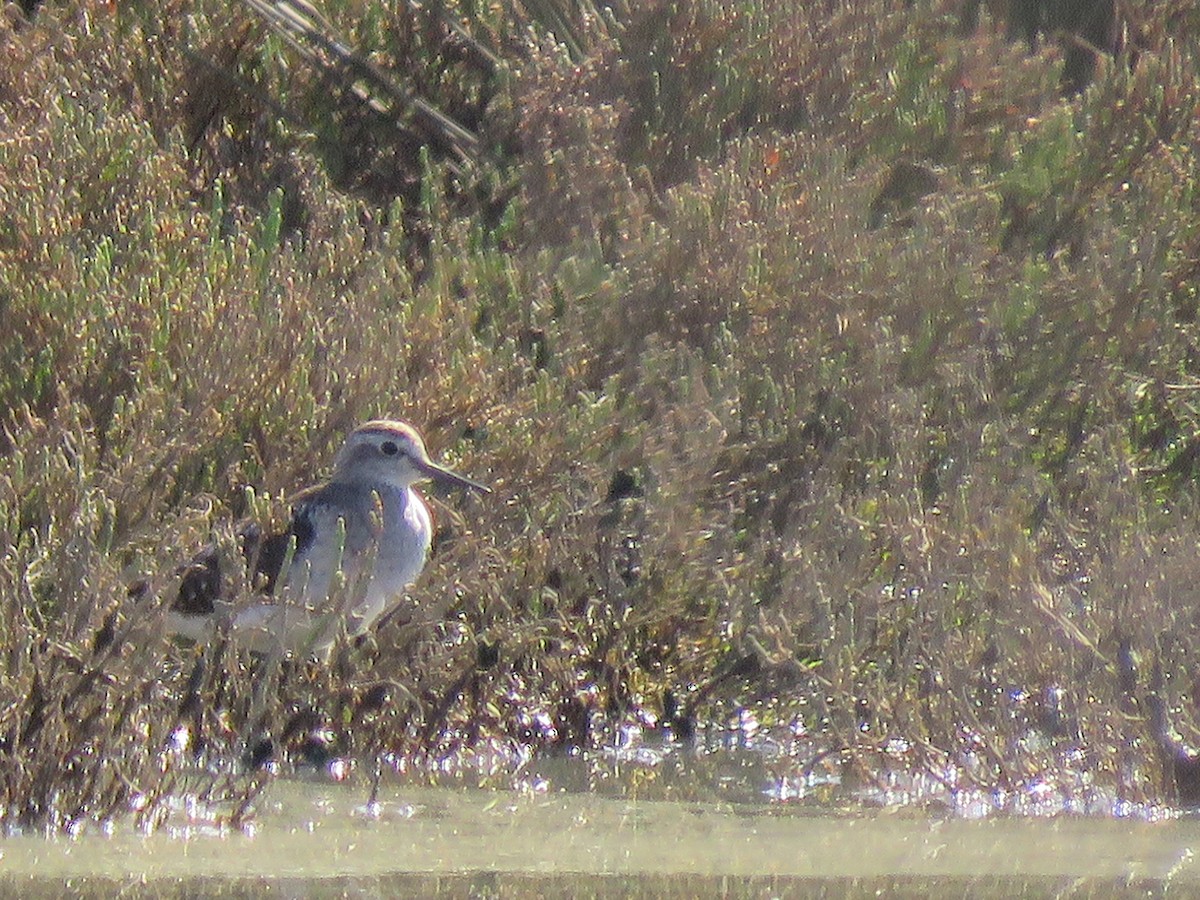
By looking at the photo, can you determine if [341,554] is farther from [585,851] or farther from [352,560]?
[585,851]

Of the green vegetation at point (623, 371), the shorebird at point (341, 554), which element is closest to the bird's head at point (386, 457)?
the shorebird at point (341, 554)

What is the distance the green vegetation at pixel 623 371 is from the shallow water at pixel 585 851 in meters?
0.21

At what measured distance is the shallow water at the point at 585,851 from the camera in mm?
4648

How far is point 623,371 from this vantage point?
652 cm

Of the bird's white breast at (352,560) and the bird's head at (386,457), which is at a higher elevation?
the bird's head at (386,457)

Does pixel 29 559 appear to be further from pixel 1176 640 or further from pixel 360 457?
pixel 1176 640

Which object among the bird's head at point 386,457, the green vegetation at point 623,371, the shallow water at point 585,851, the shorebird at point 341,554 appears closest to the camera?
the shallow water at point 585,851

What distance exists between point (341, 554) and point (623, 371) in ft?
4.83

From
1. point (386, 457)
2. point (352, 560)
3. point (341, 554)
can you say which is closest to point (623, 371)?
point (386, 457)

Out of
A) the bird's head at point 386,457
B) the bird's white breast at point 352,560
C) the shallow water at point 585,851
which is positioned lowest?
the shallow water at point 585,851

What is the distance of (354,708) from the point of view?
5.89 meters

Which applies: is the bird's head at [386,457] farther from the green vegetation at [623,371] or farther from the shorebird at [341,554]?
the green vegetation at [623,371]

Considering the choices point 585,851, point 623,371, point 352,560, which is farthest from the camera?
point 623,371

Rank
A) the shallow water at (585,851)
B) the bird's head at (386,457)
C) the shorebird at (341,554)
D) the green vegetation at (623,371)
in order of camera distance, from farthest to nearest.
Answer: the bird's head at (386,457)
the green vegetation at (623,371)
the shorebird at (341,554)
the shallow water at (585,851)
